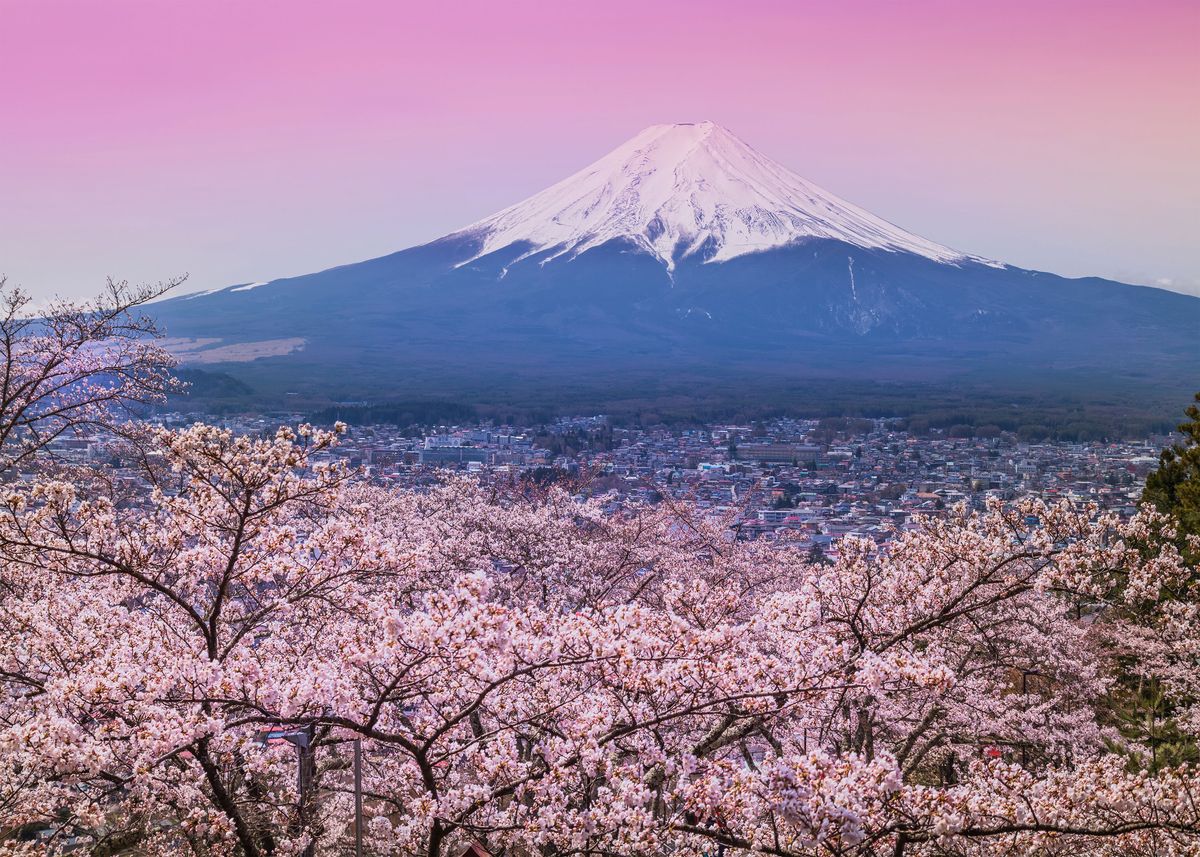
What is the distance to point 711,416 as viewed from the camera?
60.1 metres

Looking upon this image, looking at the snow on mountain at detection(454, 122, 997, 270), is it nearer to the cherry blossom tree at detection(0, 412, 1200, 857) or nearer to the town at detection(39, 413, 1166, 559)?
the town at detection(39, 413, 1166, 559)

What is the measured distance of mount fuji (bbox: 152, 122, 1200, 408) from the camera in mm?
92875

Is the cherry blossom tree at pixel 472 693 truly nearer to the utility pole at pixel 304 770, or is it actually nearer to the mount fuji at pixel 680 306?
the utility pole at pixel 304 770

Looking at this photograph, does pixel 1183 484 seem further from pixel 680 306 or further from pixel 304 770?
pixel 680 306

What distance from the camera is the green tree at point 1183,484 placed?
41.1 ft

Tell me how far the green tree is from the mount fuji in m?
61.0

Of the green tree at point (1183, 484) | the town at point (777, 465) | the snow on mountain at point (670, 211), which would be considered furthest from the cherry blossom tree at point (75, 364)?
the snow on mountain at point (670, 211)

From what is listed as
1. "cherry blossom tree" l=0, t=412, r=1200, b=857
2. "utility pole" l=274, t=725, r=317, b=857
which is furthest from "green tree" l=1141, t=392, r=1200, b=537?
"utility pole" l=274, t=725, r=317, b=857

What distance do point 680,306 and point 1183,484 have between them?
361 feet

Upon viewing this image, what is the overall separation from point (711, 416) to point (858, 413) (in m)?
9.11

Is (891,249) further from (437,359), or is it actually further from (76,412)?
(76,412)

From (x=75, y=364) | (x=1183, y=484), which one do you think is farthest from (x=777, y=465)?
(x=75, y=364)

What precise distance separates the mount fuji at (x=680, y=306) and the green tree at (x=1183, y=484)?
6102 centimetres

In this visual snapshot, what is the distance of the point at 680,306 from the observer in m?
122
